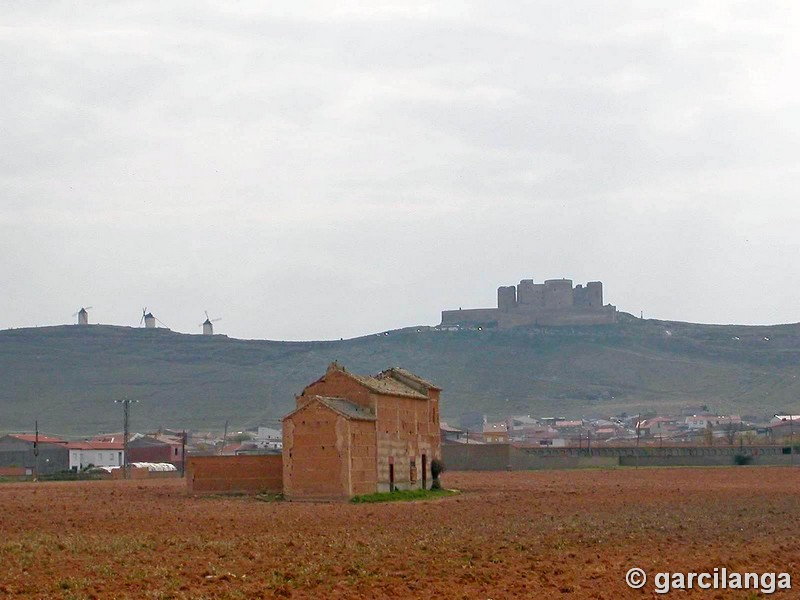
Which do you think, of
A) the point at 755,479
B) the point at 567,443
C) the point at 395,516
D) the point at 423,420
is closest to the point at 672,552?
the point at 395,516

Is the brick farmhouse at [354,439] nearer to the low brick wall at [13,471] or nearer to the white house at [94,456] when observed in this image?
the low brick wall at [13,471]

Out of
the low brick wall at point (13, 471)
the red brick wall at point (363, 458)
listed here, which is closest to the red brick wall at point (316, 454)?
the red brick wall at point (363, 458)

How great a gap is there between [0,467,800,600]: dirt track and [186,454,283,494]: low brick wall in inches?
275

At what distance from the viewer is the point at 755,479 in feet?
232

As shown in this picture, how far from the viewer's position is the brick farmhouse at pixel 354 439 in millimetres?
49406

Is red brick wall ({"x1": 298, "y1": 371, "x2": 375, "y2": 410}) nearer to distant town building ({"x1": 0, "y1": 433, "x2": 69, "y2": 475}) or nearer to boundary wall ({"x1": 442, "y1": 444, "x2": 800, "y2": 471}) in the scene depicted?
boundary wall ({"x1": 442, "y1": 444, "x2": 800, "y2": 471})

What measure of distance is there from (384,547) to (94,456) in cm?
9408

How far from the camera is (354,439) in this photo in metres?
50.2

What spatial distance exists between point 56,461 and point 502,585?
324ft

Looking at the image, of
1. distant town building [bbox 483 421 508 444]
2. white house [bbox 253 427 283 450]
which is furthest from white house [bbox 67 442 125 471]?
distant town building [bbox 483 421 508 444]

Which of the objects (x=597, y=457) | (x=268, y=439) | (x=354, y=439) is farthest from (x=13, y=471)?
(x=354, y=439)

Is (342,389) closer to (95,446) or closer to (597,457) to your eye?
(597,457)

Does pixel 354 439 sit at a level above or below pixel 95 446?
below

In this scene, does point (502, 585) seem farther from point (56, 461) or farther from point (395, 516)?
point (56, 461)
